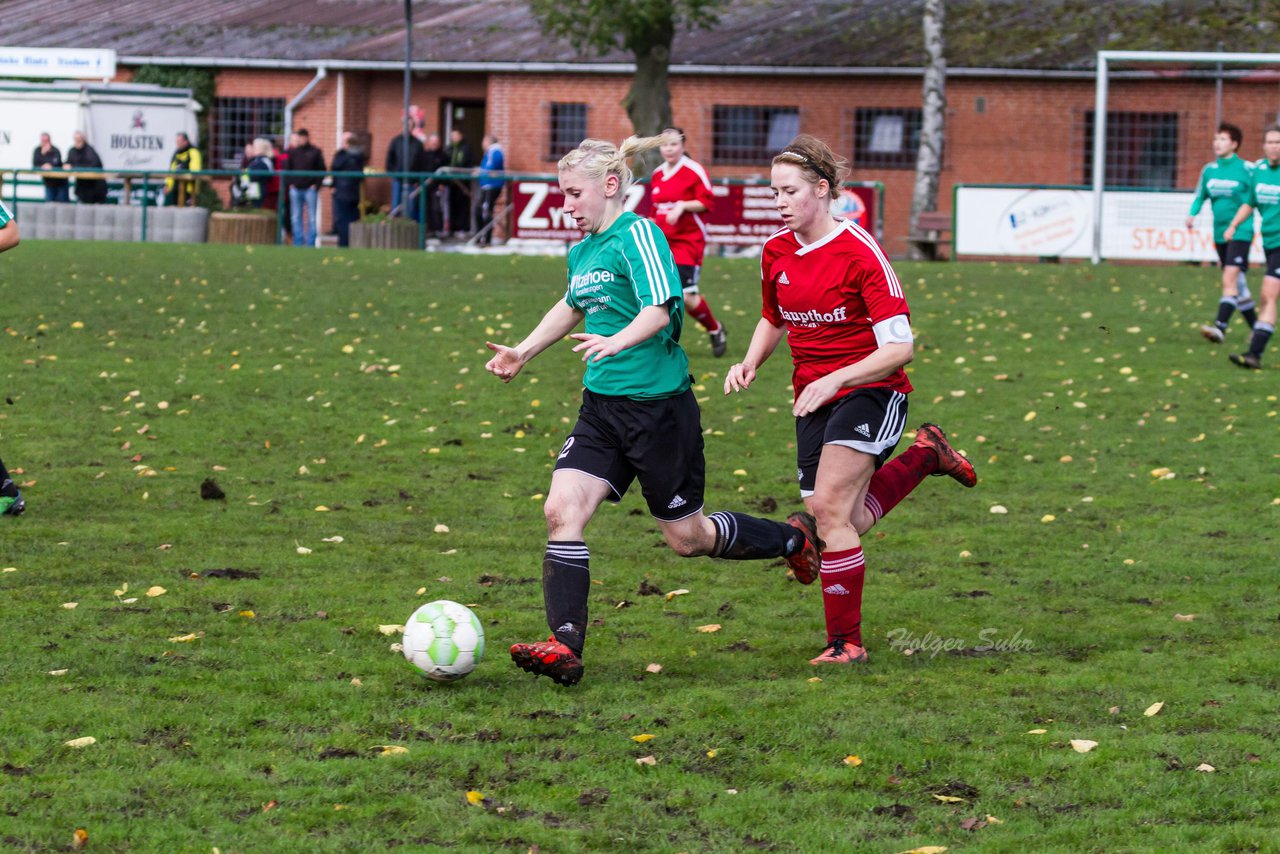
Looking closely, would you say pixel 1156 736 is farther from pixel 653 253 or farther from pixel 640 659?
pixel 653 253

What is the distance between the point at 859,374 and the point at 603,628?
158cm

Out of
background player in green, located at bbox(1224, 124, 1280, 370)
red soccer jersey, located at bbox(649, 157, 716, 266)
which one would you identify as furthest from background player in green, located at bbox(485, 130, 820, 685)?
background player in green, located at bbox(1224, 124, 1280, 370)

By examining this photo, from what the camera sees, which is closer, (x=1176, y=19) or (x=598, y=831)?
(x=598, y=831)

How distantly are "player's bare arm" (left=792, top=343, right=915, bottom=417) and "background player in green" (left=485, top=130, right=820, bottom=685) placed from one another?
45 centimetres

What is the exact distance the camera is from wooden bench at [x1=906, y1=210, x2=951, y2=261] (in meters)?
29.7

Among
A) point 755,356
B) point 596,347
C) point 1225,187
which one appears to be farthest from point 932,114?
point 596,347

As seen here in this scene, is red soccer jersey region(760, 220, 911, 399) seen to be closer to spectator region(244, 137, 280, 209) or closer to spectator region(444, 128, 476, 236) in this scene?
spectator region(444, 128, 476, 236)

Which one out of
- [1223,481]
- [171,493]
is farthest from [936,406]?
[171,493]

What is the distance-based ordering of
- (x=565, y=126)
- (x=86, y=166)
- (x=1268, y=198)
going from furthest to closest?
(x=565, y=126), (x=86, y=166), (x=1268, y=198)

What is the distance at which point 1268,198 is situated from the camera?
14.4 metres

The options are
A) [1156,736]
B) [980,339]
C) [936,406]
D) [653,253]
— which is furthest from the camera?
[980,339]

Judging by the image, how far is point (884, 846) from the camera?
4.41 meters

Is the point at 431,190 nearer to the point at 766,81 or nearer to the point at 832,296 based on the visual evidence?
the point at 766,81

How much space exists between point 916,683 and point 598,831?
1.85 metres
